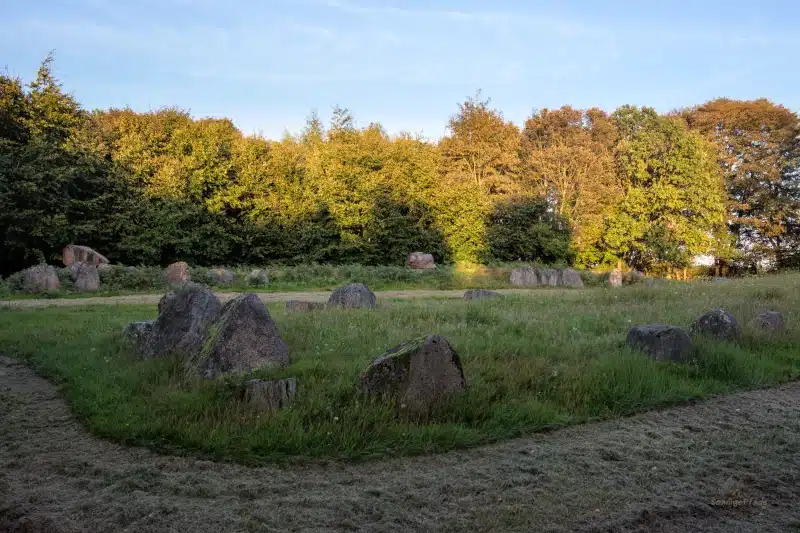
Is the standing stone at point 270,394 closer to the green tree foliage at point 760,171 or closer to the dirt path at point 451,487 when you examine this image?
the dirt path at point 451,487

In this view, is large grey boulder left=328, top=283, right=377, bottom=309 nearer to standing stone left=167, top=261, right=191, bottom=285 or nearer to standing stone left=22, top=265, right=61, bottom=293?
standing stone left=167, top=261, right=191, bottom=285

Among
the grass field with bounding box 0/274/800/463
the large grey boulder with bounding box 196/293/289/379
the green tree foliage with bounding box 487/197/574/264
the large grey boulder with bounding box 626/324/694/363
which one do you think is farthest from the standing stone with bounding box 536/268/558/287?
the large grey boulder with bounding box 196/293/289/379

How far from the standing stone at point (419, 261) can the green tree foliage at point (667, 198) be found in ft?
45.0

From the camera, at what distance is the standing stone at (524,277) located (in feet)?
96.1

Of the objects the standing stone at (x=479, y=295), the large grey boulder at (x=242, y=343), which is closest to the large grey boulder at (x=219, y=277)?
the standing stone at (x=479, y=295)

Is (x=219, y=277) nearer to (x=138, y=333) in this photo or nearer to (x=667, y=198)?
(x=138, y=333)

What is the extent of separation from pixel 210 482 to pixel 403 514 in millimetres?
1666

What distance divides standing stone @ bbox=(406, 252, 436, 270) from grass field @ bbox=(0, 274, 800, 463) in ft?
62.9

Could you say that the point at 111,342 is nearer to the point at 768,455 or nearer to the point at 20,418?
the point at 20,418

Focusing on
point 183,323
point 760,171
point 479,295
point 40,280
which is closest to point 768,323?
point 479,295

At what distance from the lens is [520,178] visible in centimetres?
4081

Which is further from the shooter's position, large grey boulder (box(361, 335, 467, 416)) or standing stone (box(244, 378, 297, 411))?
large grey boulder (box(361, 335, 467, 416))

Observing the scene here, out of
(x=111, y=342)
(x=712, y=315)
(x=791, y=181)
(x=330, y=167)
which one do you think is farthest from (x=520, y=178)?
(x=111, y=342)

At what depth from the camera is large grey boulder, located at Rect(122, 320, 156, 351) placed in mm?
9052
